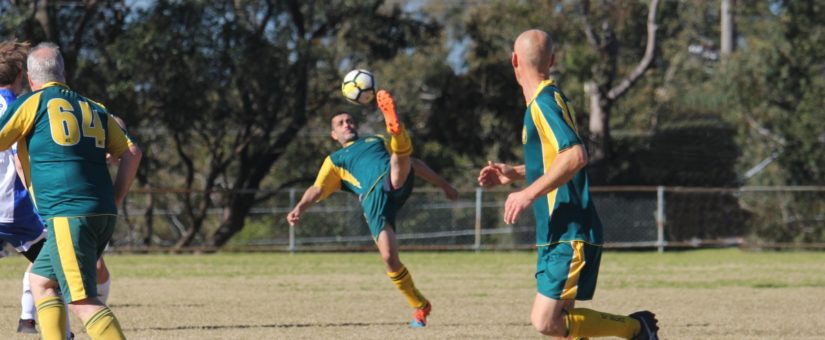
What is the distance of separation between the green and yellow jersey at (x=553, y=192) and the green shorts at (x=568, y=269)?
4 cm

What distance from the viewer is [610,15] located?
29.7 metres

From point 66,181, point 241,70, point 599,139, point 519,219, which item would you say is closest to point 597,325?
point 66,181

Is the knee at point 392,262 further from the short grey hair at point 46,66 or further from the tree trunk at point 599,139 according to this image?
the tree trunk at point 599,139

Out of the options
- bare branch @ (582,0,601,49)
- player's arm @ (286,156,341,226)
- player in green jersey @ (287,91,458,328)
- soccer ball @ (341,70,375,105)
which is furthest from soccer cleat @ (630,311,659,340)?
bare branch @ (582,0,601,49)

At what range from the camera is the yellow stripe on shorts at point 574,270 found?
5.98 meters

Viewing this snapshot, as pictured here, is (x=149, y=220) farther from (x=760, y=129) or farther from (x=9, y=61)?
(x=9, y=61)

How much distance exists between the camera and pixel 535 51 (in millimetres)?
5996

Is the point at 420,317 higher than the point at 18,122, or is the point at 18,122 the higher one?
the point at 18,122

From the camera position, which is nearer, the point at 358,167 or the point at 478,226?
the point at 358,167

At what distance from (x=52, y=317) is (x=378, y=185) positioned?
14.2ft

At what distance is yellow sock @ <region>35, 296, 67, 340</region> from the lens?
6180 mm

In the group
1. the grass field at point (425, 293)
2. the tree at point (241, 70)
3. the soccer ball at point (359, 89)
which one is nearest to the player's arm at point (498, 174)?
the grass field at point (425, 293)

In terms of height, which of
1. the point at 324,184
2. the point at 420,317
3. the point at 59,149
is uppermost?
the point at 59,149

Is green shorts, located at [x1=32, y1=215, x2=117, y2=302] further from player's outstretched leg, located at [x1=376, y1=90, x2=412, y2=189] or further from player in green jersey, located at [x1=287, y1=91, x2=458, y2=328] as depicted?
player in green jersey, located at [x1=287, y1=91, x2=458, y2=328]
